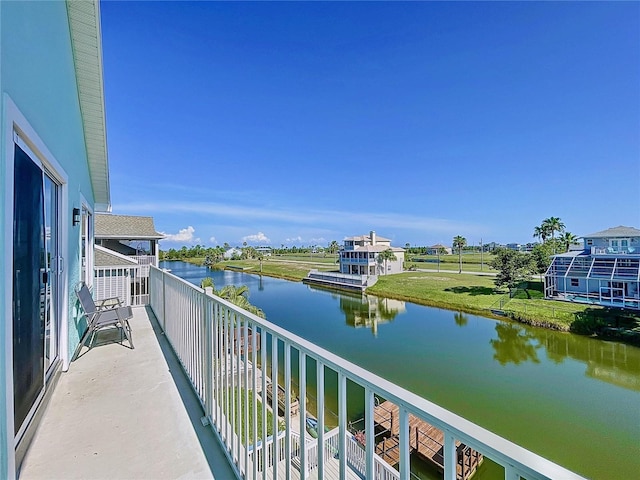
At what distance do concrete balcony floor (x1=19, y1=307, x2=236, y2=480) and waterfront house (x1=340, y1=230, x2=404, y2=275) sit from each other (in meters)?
30.7

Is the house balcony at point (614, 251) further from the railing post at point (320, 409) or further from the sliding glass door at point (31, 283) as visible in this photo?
the sliding glass door at point (31, 283)

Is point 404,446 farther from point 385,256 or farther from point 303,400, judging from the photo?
point 385,256

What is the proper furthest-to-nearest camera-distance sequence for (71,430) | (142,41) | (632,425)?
(632,425)
(142,41)
(71,430)

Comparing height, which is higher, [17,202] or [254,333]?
[17,202]

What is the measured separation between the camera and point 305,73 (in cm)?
1575

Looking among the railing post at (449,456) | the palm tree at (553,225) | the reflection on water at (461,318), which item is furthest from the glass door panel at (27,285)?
the palm tree at (553,225)

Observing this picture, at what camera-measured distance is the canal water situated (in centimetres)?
796

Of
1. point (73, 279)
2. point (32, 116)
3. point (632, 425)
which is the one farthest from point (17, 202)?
point (632, 425)

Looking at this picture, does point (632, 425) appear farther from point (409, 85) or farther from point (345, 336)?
point (409, 85)

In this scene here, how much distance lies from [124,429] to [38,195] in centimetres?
180

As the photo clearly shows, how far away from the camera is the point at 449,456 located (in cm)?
62

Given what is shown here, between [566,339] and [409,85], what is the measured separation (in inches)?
607

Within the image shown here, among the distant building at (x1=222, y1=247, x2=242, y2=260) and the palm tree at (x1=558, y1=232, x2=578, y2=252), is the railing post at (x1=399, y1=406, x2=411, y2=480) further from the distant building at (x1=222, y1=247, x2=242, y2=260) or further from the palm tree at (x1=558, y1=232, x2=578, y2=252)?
the distant building at (x1=222, y1=247, x2=242, y2=260)

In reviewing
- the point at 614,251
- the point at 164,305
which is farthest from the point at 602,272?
the point at 164,305
